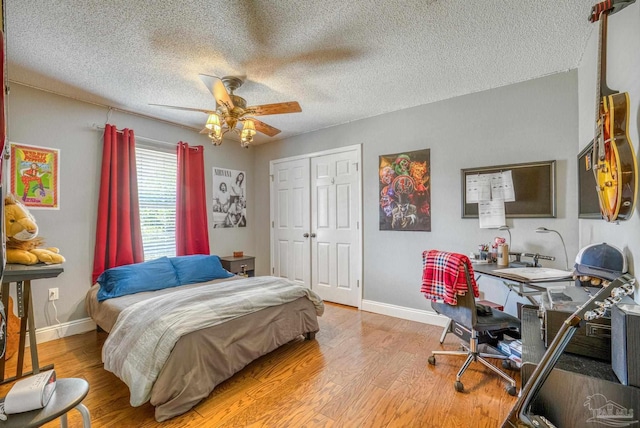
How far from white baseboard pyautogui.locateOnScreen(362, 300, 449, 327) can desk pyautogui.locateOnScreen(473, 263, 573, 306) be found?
0.92m

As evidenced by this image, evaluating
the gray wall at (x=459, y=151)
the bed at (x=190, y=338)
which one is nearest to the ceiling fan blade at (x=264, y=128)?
the gray wall at (x=459, y=151)

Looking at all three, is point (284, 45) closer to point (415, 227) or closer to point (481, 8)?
point (481, 8)

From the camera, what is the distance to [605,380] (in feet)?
3.05

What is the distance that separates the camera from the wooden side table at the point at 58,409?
3.09ft

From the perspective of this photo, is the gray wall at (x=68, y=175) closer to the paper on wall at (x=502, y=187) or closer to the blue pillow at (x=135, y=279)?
the blue pillow at (x=135, y=279)

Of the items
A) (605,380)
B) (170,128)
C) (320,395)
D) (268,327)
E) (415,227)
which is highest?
(170,128)

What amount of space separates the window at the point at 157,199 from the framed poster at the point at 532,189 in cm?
382

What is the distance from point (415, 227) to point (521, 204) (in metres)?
1.04

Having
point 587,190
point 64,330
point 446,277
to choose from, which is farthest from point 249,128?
point 64,330

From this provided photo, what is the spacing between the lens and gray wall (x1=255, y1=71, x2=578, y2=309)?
98.7 inches

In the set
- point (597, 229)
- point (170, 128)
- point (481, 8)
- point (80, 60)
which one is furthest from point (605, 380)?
point (170, 128)

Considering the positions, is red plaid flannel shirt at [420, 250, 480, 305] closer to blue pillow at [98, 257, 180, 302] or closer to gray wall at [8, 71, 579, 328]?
gray wall at [8, 71, 579, 328]

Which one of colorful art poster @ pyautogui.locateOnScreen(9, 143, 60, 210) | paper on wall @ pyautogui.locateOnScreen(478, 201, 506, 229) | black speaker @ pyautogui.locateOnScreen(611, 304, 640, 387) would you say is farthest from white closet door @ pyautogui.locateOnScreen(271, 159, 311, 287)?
black speaker @ pyautogui.locateOnScreen(611, 304, 640, 387)

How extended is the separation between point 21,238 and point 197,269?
147 centimetres
